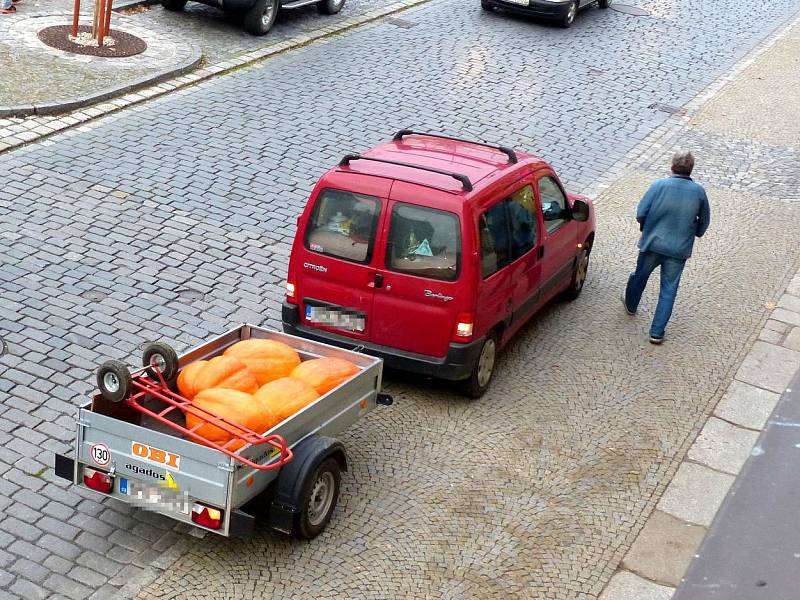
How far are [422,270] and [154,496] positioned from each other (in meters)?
2.86

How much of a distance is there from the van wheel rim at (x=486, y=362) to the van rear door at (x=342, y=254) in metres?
0.94

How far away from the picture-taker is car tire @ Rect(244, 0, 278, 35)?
59.9ft

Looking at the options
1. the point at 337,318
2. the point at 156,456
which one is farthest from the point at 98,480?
the point at 337,318

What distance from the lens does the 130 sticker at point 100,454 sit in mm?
7070

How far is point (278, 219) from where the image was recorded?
40.9ft

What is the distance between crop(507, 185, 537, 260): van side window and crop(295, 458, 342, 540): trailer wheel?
2.78 m

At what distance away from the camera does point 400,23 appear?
817 inches

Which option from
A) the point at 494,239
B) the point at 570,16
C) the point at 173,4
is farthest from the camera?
the point at 570,16

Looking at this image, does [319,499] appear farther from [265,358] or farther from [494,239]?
[494,239]

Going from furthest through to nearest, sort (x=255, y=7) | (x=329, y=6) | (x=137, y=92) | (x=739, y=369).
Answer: (x=329, y=6), (x=255, y=7), (x=137, y=92), (x=739, y=369)

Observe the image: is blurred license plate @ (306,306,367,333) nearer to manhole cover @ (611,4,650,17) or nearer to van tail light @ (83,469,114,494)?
van tail light @ (83,469,114,494)

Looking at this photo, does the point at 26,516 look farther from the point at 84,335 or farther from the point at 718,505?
the point at 718,505

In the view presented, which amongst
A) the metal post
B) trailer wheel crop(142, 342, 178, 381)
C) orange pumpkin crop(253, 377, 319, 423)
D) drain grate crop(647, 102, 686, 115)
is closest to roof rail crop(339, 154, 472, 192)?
orange pumpkin crop(253, 377, 319, 423)

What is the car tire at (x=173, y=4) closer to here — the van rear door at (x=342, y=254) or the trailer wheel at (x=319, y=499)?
the van rear door at (x=342, y=254)
